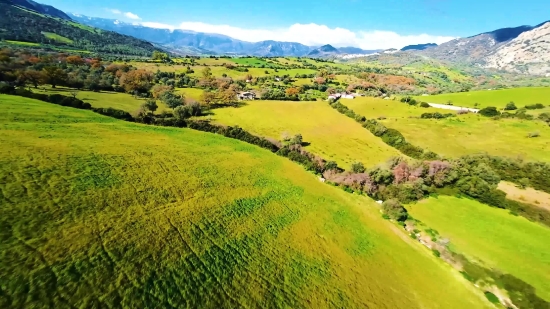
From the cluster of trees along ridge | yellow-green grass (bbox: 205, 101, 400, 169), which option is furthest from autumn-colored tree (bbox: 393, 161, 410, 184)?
yellow-green grass (bbox: 205, 101, 400, 169)

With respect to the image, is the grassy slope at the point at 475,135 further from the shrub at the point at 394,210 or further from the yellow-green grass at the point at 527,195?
the shrub at the point at 394,210

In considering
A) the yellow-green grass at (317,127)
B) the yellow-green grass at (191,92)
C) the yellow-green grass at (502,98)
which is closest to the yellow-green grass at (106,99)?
the yellow-green grass at (191,92)

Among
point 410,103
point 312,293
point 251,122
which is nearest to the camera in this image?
point 312,293

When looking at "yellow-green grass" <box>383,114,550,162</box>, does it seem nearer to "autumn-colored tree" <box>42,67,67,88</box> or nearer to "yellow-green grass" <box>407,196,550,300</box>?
"yellow-green grass" <box>407,196,550,300</box>

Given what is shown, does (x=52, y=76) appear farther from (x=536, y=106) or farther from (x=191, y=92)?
(x=536, y=106)

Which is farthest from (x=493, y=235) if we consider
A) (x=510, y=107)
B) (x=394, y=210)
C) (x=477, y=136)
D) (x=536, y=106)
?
(x=536, y=106)

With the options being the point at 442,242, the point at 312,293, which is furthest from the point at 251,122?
the point at 312,293

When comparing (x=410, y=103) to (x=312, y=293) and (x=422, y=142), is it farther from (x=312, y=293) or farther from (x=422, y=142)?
Answer: (x=312, y=293)
